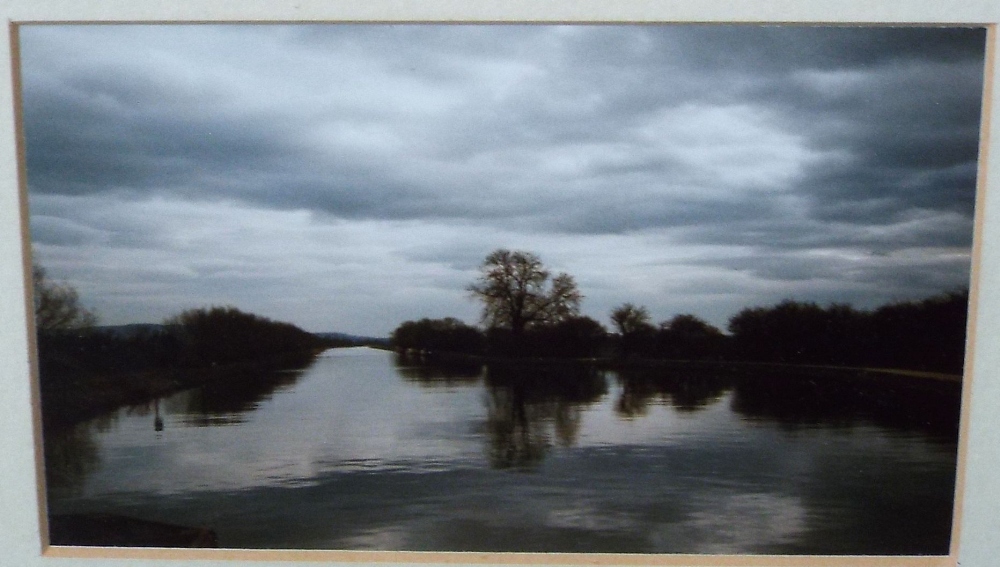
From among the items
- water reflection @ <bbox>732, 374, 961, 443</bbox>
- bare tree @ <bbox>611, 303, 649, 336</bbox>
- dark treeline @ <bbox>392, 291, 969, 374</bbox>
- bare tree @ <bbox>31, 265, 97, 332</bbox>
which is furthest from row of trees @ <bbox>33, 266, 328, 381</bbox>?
water reflection @ <bbox>732, 374, 961, 443</bbox>

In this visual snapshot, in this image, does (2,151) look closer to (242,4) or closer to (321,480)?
(242,4)

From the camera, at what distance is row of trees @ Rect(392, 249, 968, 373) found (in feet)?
6.77

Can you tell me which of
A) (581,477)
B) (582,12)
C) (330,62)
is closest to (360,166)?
(330,62)

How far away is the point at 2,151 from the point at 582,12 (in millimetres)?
2357

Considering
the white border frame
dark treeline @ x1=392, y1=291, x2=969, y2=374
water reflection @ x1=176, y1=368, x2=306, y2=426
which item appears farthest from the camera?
water reflection @ x1=176, y1=368, x2=306, y2=426

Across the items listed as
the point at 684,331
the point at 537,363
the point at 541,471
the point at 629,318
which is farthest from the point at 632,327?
the point at 541,471

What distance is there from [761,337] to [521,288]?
1.01 m

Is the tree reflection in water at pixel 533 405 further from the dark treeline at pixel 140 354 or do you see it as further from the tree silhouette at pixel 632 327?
the dark treeline at pixel 140 354

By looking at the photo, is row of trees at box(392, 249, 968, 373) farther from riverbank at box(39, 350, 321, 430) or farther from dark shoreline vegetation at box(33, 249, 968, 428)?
riverbank at box(39, 350, 321, 430)

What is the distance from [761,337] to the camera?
213cm

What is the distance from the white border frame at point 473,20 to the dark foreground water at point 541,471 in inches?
2.4

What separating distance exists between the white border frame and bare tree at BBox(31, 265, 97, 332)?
0.05 metres

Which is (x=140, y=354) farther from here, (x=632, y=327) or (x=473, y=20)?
(x=632, y=327)

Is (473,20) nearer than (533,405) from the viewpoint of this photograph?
Yes
